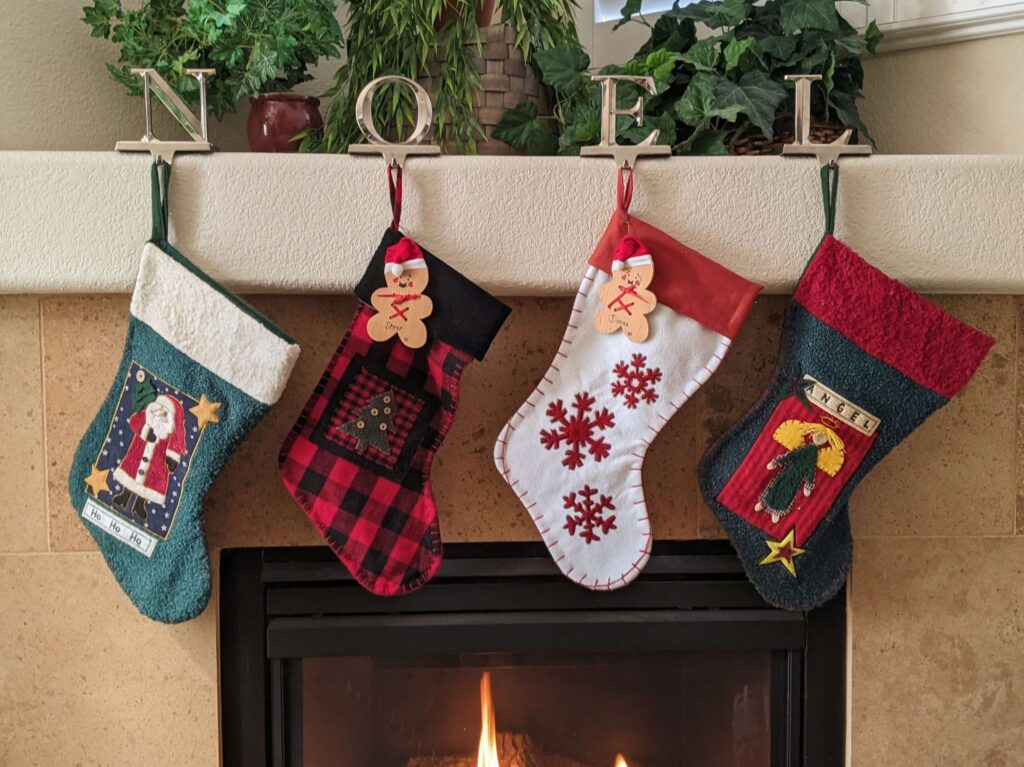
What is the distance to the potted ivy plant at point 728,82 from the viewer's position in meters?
1.23

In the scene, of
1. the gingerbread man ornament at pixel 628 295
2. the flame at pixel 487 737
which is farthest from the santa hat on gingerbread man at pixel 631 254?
the flame at pixel 487 737

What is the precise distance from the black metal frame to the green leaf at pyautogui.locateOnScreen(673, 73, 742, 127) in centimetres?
58

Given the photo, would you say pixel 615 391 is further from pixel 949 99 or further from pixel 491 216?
pixel 949 99

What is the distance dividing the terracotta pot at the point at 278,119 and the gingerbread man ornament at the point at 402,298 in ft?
0.99

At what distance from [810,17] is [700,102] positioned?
0.19m

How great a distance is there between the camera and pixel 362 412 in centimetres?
113

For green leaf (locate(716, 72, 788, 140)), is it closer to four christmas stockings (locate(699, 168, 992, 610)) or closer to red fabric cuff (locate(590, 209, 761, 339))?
four christmas stockings (locate(699, 168, 992, 610))

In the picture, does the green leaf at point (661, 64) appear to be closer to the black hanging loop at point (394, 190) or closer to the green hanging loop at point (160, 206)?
the black hanging loop at point (394, 190)

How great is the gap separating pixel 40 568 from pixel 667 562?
84 centimetres

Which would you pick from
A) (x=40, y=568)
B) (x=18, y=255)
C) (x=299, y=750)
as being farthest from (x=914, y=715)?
(x=18, y=255)

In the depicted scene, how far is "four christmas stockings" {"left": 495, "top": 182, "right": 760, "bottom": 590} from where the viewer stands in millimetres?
1114

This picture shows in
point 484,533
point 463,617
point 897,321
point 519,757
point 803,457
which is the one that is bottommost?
point 519,757

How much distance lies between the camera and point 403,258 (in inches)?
43.2

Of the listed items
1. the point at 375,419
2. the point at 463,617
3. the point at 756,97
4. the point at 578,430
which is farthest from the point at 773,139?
the point at 463,617
